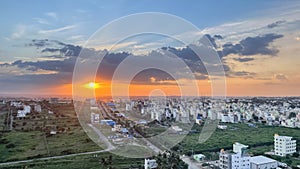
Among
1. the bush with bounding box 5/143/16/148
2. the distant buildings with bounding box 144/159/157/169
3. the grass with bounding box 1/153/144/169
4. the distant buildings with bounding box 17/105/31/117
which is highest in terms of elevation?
the distant buildings with bounding box 17/105/31/117

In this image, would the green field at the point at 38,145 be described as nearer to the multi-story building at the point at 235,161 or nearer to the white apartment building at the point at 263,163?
the multi-story building at the point at 235,161

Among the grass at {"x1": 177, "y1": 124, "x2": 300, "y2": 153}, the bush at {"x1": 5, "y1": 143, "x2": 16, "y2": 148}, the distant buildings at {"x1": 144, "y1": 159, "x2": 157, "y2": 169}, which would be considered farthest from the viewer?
the bush at {"x1": 5, "y1": 143, "x2": 16, "y2": 148}

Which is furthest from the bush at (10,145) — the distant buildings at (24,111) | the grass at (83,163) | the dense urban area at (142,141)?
the distant buildings at (24,111)

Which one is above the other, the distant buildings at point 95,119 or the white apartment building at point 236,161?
the distant buildings at point 95,119

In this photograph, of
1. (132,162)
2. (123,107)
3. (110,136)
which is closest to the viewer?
(132,162)

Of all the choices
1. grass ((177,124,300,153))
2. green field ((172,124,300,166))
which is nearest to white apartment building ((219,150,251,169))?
green field ((172,124,300,166))

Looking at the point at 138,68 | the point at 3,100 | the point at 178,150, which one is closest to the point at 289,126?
the point at 178,150

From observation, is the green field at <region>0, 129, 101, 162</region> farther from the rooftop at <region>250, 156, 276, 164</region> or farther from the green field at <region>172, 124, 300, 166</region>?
the rooftop at <region>250, 156, 276, 164</region>

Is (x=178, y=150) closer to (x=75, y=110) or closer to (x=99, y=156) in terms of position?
(x=99, y=156)
